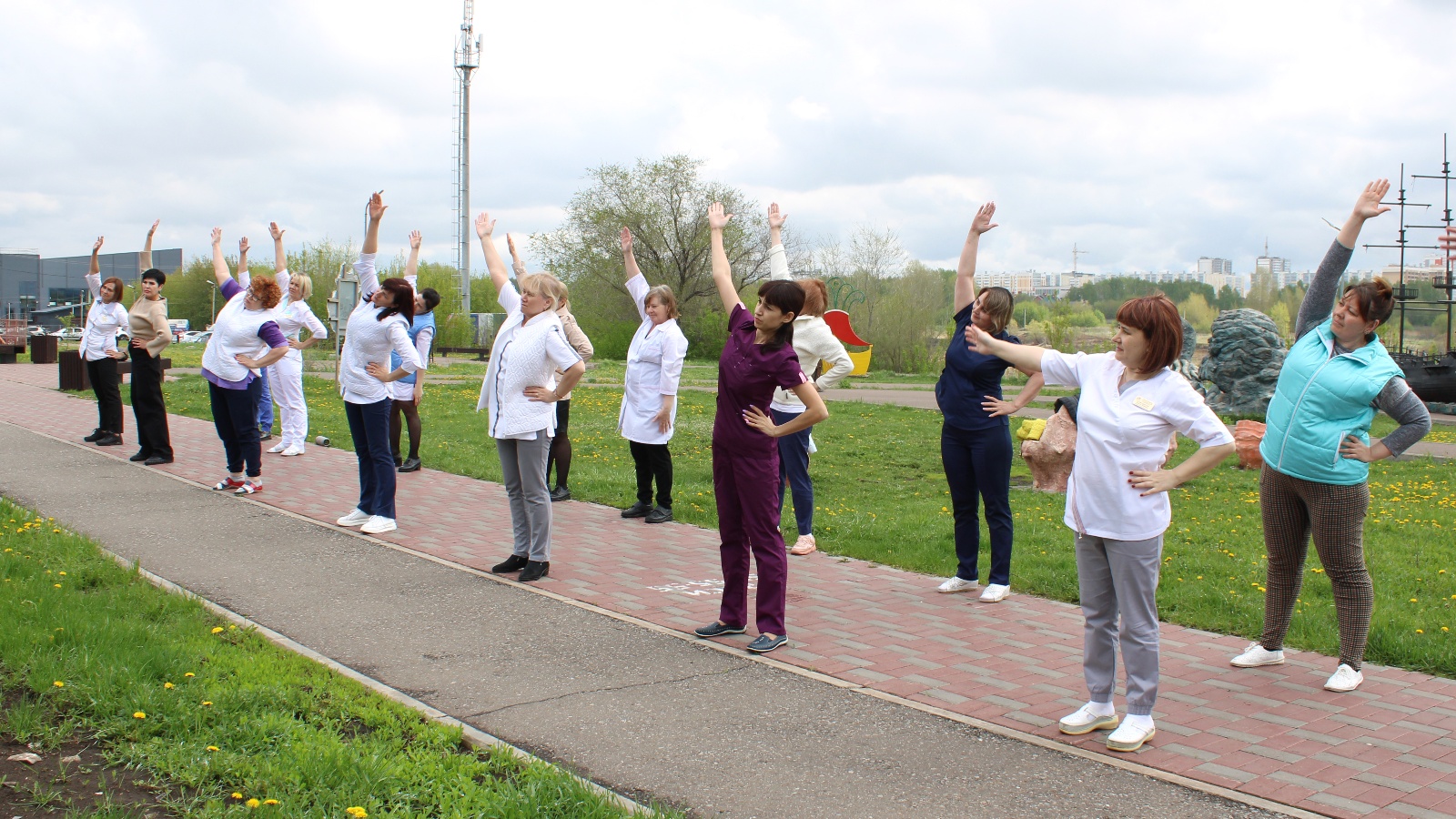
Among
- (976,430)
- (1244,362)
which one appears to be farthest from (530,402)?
(1244,362)

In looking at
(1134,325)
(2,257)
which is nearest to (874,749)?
(1134,325)

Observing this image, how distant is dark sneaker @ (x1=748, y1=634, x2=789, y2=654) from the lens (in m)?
5.44

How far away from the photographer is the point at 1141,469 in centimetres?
417

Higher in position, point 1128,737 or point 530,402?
point 530,402

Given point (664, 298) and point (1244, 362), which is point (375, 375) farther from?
point (1244, 362)

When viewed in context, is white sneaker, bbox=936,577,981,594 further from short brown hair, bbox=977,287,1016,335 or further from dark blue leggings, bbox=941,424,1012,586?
short brown hair, bbox=977,287,1016,335

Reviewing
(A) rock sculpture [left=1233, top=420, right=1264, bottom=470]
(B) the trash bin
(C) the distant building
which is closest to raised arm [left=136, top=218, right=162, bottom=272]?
(A) rock sculpture [left=1233, top=420, right=1264, bottom=470]

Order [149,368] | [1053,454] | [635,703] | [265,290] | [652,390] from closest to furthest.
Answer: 1. [635,703]
2. [652,390]
3. [265,290]
4. [1053,454]
5. [149,368]

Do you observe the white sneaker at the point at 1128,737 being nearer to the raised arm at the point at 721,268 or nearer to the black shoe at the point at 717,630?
the black shoe at the point at 717,630

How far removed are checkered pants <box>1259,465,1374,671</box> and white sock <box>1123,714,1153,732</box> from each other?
4.66ft

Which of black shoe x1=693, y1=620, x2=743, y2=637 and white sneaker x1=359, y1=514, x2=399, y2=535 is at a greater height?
white sneaker x1=359, y1=514, x2=399, y2=535

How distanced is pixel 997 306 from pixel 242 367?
21.9 ft

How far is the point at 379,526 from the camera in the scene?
8.30m

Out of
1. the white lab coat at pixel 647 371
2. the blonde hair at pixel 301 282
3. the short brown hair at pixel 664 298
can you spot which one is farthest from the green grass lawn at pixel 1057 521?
the blonde hair at pixel 301 282
